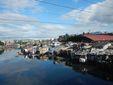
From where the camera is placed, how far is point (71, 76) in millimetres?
28984

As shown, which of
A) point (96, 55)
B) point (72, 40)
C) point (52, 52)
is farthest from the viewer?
point (72, 40)

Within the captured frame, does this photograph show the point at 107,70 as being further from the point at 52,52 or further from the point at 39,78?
the point at 52,52

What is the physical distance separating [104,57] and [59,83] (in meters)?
9.55

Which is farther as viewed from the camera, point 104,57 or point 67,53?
point 67,53

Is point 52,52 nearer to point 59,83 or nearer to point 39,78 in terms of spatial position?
point 39,78

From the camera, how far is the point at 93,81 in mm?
25141

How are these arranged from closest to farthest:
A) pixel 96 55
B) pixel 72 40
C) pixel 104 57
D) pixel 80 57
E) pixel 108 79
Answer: pixel 108 79 < pixel 104 57 < pixel 96 55 < pixel 80 57 < pixel 72 40

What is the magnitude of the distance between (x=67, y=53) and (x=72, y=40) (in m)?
16.1

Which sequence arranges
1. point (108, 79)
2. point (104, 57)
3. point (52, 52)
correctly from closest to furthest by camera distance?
point (108, 79)
point (104, 57)
point (52, 52)

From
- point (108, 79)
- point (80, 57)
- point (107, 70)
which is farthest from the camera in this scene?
point (80, 57)

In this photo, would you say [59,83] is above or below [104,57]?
below

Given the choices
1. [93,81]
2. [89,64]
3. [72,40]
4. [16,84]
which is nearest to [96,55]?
[89,64]

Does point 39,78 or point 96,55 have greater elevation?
point 96,55

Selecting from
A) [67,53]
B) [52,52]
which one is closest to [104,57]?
[67,53]
